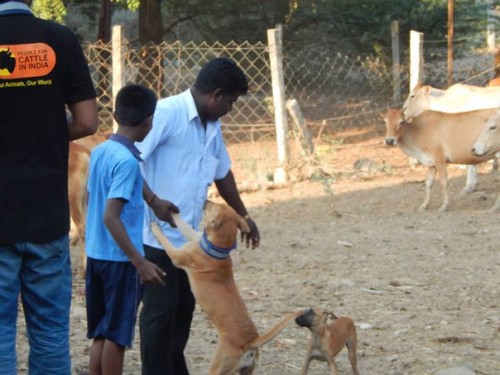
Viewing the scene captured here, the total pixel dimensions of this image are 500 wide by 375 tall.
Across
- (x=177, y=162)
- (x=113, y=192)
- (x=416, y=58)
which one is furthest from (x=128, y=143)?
(x=416, y=58)

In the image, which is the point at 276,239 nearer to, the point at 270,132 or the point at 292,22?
the point at 270,132

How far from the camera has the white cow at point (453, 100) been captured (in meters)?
12.1

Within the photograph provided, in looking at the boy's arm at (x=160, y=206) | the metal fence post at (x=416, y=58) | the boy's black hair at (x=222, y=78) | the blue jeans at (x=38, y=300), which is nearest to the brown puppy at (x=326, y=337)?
the boy's arm at (x=160, y=206)

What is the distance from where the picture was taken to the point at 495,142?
11.1 m

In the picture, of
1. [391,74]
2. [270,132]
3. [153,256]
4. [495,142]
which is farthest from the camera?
[391,74]

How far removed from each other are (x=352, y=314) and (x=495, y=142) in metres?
4.87

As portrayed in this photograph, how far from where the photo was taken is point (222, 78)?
181 inches

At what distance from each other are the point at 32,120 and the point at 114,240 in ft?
2.59

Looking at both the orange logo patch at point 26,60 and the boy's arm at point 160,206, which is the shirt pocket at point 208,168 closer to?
the boy's arm at point 160,206

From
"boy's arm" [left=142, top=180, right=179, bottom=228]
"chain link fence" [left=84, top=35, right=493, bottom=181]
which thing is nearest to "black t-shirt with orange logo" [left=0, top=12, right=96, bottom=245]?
"boy's arm" [left=142, top=180, right=179, bottom=228]

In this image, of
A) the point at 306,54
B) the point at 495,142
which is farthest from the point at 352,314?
Answer: the point at 306,54

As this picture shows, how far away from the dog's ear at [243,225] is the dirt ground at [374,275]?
1214mm

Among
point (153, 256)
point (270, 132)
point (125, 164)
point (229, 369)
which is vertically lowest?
point (270, 132)

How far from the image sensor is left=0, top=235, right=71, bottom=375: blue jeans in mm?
3768
